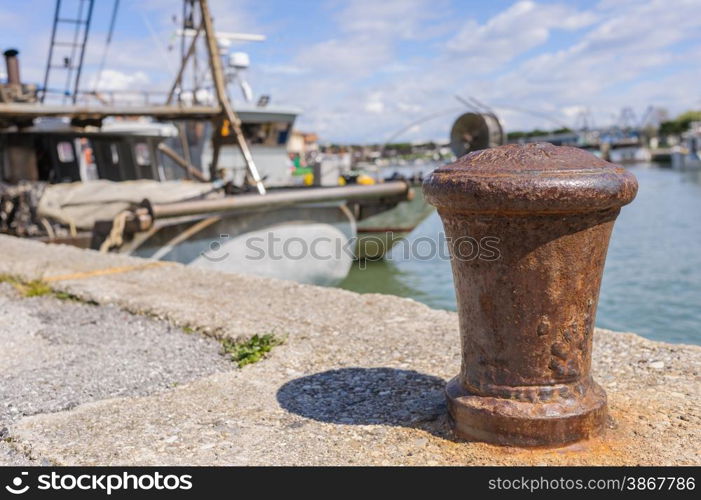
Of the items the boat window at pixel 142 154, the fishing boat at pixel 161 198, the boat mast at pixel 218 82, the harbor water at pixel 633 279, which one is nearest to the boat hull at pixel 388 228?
the harbor water at pixel 633 279

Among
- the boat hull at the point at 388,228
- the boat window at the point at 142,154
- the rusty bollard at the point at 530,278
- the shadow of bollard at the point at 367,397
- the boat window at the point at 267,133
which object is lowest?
the boat hull at the point at 388,228

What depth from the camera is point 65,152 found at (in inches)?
527

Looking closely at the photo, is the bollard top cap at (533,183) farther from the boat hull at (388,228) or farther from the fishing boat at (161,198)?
the boat hull at (388,228)

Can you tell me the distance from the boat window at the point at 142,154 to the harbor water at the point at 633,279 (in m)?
4.41

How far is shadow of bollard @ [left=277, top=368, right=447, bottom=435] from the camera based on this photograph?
126 inches

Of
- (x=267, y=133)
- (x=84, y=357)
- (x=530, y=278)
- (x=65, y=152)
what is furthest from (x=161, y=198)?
(x=530, y=278)

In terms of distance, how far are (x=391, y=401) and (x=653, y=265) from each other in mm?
14188

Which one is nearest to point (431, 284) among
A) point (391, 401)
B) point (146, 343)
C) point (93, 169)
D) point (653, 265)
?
point (653, 265)

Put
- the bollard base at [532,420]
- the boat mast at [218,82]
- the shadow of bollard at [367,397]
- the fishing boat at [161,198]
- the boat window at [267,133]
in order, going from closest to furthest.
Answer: the bollard base at [532,420]
the shadow of bollard at [367,397]
the fishing boat at [161,198]
the boat mast at [218,82]
the boat window at [267,133]

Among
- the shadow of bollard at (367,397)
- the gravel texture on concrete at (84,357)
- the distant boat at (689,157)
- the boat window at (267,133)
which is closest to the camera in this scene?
the shadow of bollard at (367,397)

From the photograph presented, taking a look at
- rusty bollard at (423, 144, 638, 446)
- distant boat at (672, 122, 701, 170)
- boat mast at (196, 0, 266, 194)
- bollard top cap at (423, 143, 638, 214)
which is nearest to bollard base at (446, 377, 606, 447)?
rusty bollard at (423, 144, 638, 446)

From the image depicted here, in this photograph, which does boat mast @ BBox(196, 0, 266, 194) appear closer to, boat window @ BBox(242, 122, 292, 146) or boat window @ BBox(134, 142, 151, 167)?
boat window @ BBox(134, 142, 151, 167)

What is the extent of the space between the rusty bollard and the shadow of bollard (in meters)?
0.35

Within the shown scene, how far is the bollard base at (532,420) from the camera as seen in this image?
109 inches
